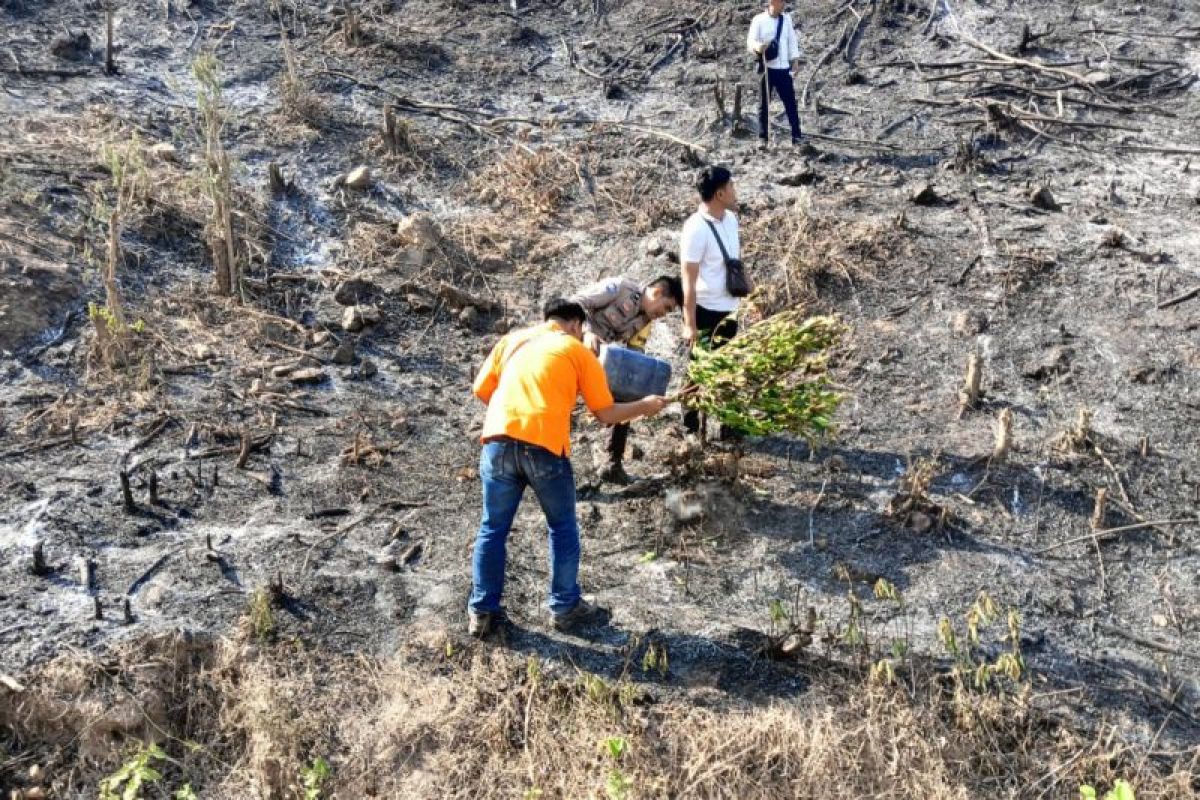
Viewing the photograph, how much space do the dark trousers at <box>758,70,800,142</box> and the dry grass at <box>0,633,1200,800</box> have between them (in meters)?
5.65

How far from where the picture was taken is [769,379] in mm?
5340

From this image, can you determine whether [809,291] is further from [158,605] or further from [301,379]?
[158,605]

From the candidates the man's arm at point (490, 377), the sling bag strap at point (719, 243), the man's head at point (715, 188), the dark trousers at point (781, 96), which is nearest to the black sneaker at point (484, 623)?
the man's arm at point (490, 377)

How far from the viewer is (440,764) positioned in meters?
4.55

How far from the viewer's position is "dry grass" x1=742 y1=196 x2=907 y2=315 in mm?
7523

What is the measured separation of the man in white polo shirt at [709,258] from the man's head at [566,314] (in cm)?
103

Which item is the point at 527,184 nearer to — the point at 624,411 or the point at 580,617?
the point at 624,411

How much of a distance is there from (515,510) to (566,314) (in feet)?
2.89

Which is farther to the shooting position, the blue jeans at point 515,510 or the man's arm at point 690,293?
the man's arm at point 690,293

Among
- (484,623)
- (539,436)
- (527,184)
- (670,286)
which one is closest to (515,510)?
(539,436)

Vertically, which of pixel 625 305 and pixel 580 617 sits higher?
pixel 625 305

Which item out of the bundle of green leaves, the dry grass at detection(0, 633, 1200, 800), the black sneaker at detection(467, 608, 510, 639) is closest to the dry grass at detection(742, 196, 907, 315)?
the bundle of green leaves

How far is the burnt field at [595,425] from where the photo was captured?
462 centimetres

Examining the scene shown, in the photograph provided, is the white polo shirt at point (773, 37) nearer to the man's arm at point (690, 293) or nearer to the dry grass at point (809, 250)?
the dry grass at point (809, 250)
